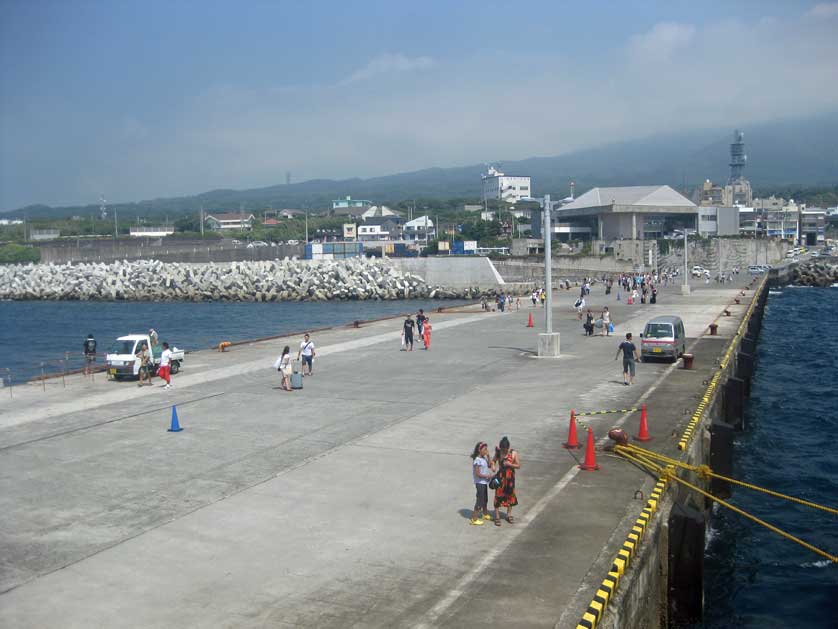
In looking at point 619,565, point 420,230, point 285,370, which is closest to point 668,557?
point 619,565

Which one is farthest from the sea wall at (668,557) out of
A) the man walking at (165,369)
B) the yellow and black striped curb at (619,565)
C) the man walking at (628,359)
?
the man walking at (165,369)

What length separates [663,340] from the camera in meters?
27.1

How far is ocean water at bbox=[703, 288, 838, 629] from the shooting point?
541 inches

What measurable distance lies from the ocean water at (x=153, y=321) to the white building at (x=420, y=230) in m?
86.1

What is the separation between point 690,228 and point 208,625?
144m

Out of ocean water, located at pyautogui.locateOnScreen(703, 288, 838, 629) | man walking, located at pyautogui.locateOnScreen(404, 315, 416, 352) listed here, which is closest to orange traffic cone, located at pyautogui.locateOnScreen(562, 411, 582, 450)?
ocean water, located at pyautogui.locateOnScreen(703, 288, 838, 629)

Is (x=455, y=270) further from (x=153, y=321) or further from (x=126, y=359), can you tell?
(x=126, y=359)

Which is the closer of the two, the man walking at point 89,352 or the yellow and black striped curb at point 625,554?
the yellow and black striped curb at point 625,554

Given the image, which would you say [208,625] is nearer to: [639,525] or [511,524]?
[511,524]

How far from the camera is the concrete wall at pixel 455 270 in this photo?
94.0 meters

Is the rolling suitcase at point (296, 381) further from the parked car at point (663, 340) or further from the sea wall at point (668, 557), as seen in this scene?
the parked car at point (663, 340)

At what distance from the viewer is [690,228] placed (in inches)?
5576

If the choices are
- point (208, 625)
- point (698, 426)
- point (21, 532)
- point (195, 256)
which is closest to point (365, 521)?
point (208, 625)

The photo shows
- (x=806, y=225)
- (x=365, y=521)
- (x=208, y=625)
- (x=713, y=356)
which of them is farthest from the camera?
(x=806, y=225)
